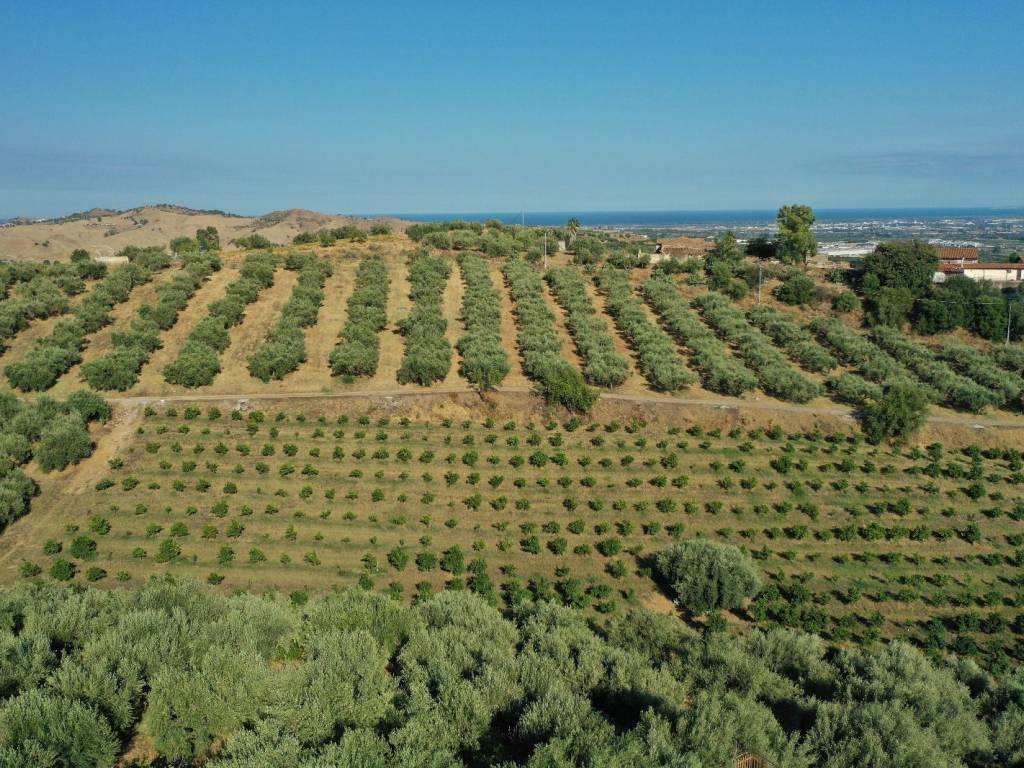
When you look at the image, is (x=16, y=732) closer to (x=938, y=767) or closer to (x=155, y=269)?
(x=938, y=767)

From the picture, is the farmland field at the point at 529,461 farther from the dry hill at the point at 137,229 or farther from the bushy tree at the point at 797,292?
the dry hill at the point at 137,229

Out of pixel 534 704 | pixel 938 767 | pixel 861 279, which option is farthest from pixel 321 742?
pixel 861 279

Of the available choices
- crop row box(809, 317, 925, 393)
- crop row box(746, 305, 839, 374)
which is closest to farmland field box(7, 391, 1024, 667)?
crop row box(809, 317, 925, 393)

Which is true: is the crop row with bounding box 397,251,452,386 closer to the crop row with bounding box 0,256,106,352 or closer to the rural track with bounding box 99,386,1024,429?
the rural track with bounding box 99,386,1024,429

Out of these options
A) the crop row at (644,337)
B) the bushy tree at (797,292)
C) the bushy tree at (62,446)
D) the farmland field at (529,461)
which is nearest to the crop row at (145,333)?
the farmland field at (529,461)

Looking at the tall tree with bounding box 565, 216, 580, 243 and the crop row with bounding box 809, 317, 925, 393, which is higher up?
the tall tree with bounding box 565, 216, 580, 243

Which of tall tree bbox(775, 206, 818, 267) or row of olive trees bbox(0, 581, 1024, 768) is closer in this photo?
row of olive trees bbox(0, 581, 1024, 768)

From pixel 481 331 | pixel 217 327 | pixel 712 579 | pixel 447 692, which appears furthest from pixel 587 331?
pixel 447 692
